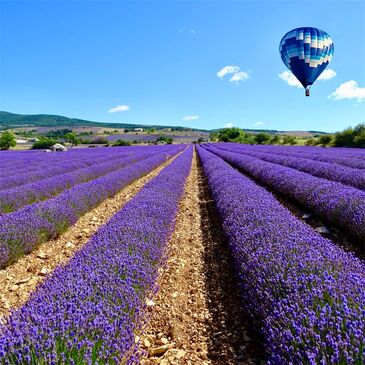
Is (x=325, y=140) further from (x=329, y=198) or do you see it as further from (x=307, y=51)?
(x=329, y=198)

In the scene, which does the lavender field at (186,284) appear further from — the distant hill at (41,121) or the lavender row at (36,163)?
the distant hill at (41,121)

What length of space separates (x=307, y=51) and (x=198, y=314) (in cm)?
1330

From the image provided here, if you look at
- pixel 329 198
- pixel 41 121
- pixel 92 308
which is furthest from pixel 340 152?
pixel 41 121

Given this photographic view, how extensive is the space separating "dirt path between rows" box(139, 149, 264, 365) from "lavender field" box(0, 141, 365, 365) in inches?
0.5

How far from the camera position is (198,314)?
9.77 ft

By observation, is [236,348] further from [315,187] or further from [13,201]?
[13,201]

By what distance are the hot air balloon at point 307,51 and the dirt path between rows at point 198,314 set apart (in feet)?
37.9

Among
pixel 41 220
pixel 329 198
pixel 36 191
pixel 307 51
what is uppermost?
pixel 307 51

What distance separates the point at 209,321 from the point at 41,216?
3.30 metres

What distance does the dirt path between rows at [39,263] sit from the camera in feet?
11.2

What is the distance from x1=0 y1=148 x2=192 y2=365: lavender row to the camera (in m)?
1.58

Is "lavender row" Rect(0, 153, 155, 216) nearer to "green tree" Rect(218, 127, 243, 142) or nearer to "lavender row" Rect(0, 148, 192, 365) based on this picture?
"lavender row" Rect(0, 148, 192, 365)

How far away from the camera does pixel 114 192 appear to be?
866cm

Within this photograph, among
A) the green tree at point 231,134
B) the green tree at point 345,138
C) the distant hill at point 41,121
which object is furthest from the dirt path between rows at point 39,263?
the distant hill at point 41,121
